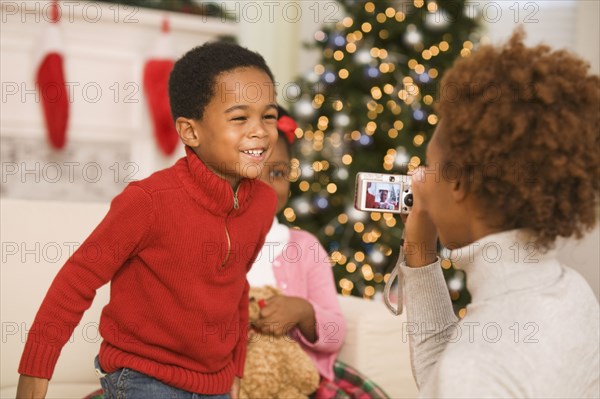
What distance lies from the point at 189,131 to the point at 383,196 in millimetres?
423

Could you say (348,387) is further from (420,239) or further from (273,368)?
(420,239)

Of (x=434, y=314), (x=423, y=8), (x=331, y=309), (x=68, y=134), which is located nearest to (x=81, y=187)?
(x=68, y=134)

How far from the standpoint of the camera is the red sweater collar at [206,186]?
4.62 feet

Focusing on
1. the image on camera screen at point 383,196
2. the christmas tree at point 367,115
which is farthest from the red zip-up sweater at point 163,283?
the christmas tree at point 367,115

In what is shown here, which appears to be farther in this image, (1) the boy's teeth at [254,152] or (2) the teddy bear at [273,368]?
(2) the teddy bear at [273,368]

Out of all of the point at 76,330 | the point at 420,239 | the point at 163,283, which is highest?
the point at 420,239

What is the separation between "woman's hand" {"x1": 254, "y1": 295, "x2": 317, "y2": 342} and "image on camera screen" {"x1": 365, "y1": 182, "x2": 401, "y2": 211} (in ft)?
1.57

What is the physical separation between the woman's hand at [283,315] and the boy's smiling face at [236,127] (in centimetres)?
39

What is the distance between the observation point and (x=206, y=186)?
1.41 m

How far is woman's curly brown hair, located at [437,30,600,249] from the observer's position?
2.87 ft

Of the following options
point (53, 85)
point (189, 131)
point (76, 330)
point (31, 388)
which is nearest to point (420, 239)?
point (189, 131)

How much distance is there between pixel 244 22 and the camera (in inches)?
183

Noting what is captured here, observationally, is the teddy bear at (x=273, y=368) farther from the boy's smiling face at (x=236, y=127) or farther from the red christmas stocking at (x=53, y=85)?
the red christmas stocking at (x=53, y=85)

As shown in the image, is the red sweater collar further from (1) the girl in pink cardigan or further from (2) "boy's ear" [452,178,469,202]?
(2) "boy's ear" [452,178,469,202]
